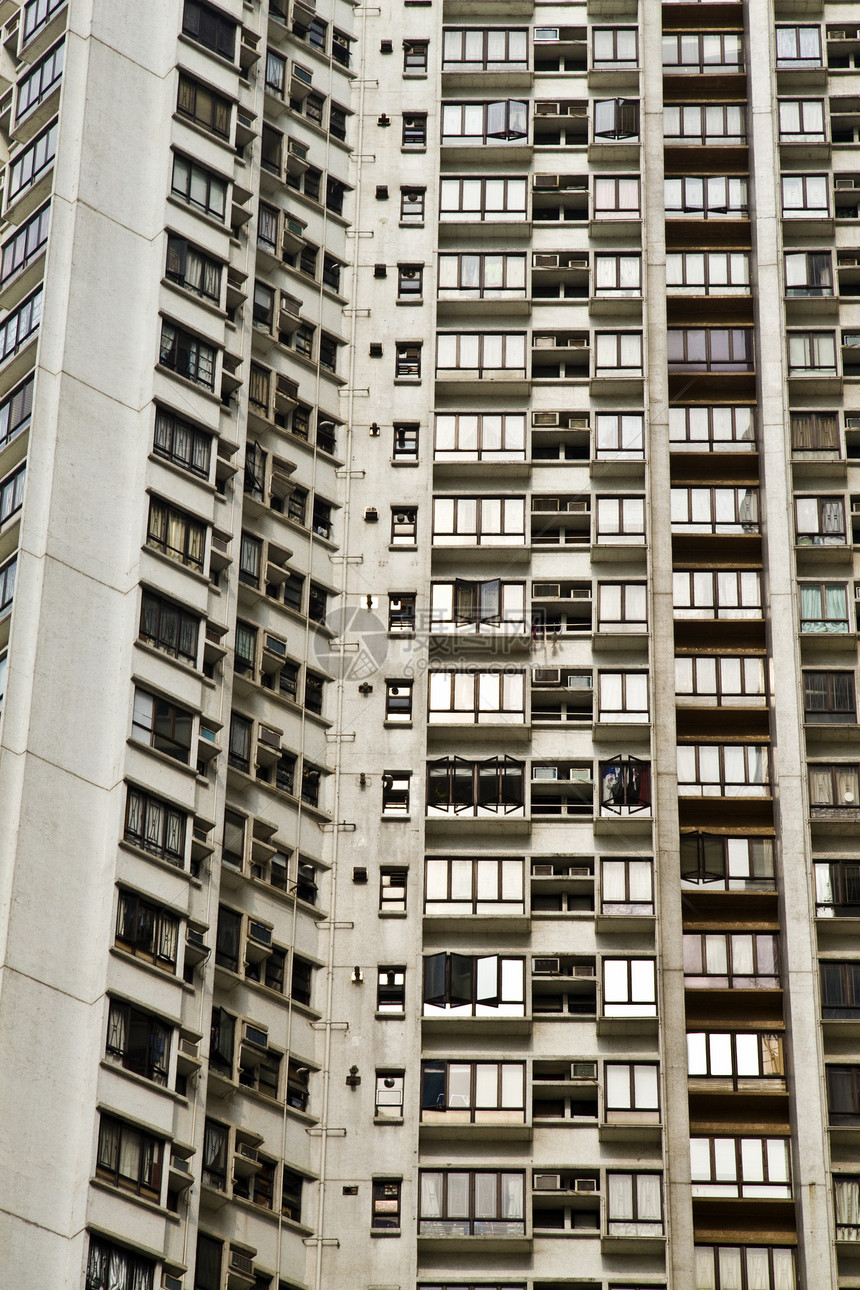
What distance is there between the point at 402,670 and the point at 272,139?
20089 mm

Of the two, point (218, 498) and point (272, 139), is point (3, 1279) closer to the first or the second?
point (218, 498)

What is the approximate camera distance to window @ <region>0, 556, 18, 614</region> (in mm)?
62438

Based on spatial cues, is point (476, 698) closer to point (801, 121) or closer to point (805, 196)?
point (805, 196)

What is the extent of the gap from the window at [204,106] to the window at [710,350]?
59.7ft

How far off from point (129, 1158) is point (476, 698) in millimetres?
21705

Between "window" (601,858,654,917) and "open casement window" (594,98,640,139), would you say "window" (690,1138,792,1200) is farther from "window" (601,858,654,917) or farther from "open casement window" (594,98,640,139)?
"open casement window" (594,98,640,139)

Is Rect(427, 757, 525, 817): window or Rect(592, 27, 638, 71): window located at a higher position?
Rect(592, 27, 638, 71): window

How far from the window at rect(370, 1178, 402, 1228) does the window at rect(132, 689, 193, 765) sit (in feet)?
47.0

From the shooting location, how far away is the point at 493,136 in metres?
82.3

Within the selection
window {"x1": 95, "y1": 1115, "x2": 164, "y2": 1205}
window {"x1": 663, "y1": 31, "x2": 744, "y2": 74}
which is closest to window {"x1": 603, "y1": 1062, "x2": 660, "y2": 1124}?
window {"x1": 95, "y1": 1115, "x2": 164, "y2": 1205}

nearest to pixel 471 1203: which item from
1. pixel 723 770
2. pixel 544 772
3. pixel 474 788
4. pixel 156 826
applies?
pixel 474 788

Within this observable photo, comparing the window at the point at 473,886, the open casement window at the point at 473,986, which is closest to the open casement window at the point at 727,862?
the window at the point at 473,886

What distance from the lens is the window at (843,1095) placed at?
67.4 m

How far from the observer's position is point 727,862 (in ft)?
234
